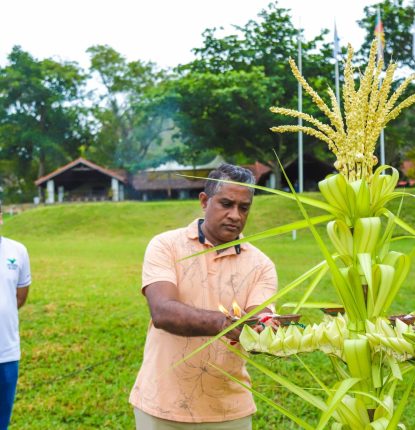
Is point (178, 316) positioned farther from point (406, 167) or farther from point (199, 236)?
point (406, 167)

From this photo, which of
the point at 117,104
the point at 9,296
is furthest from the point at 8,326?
the point at 117,104

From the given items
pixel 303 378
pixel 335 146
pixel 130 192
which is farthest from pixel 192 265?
pixel 130 192

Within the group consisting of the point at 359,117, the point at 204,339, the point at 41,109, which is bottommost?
the point at 204,339

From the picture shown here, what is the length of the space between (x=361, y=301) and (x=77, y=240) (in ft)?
70.9

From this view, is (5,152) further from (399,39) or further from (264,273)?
(264,273)

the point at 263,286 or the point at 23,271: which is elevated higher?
the point at 263,286

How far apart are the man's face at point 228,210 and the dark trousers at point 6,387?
1.71 meters

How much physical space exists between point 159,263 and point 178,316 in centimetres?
41

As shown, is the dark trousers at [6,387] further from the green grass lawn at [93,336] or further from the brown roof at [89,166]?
the brown roof at [89,166]

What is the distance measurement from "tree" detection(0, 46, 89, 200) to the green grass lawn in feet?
103

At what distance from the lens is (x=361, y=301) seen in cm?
139

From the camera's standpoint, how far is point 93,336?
23.9 feet

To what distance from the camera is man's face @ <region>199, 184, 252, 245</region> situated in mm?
2318

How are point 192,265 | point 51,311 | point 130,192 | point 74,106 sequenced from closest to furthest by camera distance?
point 192,265, point 51,311, point 130,192, point 74,106
